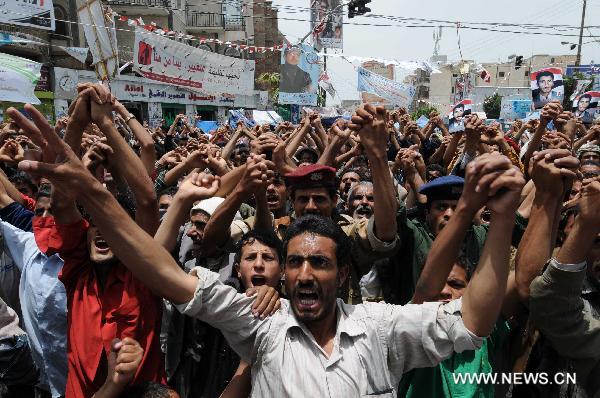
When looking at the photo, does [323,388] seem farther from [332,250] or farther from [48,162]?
[48,162]

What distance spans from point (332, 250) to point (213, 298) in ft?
1.54

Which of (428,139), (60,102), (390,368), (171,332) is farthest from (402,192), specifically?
(60,102)

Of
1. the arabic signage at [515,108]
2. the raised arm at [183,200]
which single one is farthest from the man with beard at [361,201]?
the arabic signage at [515,108]

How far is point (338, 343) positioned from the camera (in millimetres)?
1755

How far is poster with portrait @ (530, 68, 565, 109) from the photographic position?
25.2 ft

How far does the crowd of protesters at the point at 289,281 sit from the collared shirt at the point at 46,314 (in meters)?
0.01

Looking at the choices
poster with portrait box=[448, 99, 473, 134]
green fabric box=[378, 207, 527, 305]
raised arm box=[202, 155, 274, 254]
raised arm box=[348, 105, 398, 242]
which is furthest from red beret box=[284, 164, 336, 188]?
poster with portrait box=[448, 99, 473, 134]

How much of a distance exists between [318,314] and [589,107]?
8545mm

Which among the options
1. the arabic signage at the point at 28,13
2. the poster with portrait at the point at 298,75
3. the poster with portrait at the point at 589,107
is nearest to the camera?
the poster with portrait at the point at 589,107

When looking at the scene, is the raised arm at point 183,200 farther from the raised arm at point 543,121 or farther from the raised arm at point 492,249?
the raised arm at point 543,121

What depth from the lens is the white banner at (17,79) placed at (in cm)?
956

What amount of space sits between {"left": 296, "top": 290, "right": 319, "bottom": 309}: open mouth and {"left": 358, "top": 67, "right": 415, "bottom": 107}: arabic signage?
1489cm

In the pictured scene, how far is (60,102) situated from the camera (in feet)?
58.1

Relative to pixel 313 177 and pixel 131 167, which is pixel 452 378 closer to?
pixel 313 177
